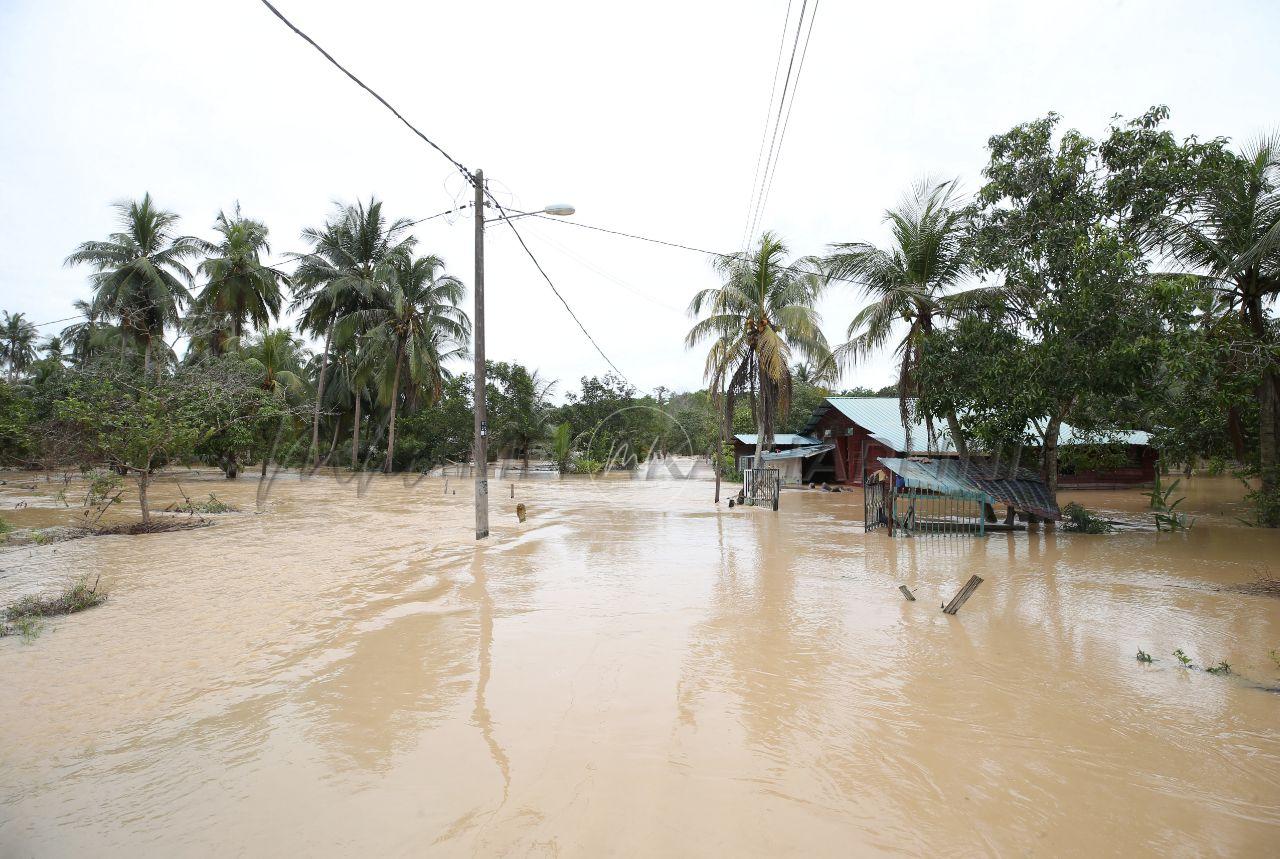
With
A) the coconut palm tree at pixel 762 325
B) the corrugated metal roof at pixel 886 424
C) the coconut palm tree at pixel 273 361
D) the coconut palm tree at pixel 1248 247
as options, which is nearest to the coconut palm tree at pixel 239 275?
the coconut palm tree at pixel 273 361

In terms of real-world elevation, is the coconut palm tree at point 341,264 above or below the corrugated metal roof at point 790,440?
above

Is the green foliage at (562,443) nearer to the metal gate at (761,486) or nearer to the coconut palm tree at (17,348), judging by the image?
the metal gate at (761,486)

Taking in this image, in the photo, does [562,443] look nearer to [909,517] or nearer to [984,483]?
[909,517]

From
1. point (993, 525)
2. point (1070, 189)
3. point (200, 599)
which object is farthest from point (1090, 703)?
point (1070, 189)

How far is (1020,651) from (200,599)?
8.57 m

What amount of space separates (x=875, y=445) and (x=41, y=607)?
2327 centimetres

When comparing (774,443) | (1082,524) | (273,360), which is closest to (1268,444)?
(1082,524)

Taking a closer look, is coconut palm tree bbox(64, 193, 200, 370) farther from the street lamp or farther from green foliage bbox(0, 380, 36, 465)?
the street lamp

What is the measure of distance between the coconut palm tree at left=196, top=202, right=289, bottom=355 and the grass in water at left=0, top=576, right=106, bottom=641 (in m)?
22.8

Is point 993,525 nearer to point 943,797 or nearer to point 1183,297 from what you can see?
point 1183,297

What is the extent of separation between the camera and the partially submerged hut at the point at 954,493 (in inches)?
501

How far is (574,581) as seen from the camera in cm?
845

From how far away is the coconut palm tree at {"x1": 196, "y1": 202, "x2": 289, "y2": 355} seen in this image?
26234 millimetres

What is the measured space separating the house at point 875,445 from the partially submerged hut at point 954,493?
8.02 m
